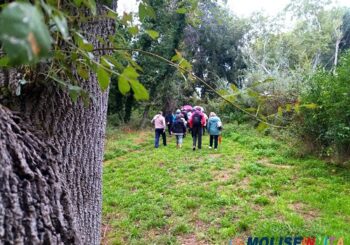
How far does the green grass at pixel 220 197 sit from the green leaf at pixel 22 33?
5055 millimetres

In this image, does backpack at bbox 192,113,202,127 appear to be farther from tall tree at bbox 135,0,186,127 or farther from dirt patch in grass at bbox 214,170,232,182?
tall tree at bbox 135,0,186,127

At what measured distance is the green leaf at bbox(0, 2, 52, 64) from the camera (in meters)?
0.40

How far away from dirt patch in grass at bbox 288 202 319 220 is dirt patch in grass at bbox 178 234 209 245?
6.14 ft

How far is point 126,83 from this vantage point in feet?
2.33

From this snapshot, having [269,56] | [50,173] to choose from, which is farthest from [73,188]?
[269,56]

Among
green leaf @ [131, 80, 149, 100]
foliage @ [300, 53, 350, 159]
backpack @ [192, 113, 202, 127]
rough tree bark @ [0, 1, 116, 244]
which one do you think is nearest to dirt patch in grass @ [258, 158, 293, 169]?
foliage @ [300, 53, 350, 159]

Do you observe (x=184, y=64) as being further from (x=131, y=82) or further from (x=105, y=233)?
(x=105, y=233)

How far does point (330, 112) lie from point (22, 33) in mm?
8921

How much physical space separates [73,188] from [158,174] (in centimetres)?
723

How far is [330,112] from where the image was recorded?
8.45 m

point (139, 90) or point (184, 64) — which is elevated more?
point (184, 64)

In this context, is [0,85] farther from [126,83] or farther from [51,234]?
[126,83]

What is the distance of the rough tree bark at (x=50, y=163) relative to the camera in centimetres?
97

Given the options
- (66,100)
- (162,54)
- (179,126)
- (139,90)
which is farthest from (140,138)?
(139,90)
